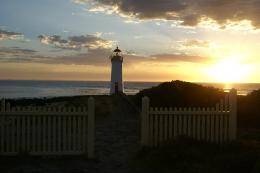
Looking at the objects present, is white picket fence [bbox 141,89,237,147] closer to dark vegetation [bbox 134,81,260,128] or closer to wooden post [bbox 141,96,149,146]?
wooden post [bbox 141,96,149,146]

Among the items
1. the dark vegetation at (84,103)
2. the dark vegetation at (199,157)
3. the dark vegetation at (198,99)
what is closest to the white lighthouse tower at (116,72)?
the dark vegetation at (84,103)

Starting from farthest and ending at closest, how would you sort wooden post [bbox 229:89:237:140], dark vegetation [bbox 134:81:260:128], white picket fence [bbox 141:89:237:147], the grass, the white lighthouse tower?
the white lighthouse tower < dark vegetation [bbox 134:81:260:128] < wooden post [bbox 229:89:237:140] < white picket fence [bbox 141:89:237:147] < the grass

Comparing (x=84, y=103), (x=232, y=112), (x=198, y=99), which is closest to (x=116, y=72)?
(x=84, y=103)

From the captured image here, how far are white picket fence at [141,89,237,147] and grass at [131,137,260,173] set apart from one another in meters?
0.52

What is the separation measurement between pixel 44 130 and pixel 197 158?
4.12 metres

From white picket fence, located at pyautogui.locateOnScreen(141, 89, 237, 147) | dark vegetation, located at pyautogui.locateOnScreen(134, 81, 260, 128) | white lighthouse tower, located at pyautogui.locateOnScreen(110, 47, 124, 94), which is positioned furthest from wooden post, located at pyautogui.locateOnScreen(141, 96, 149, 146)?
white lighthouse tower, located at pyautogui.locateOnScreen(110, 47, 124, 94)

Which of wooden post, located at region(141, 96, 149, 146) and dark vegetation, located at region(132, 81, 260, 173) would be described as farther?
wooden post, located at region(141, 96, 149, 146)

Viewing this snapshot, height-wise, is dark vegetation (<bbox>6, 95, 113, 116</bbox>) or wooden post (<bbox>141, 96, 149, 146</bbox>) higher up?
wooden post (<bbox>141, 96, 149, 146</bbox>)

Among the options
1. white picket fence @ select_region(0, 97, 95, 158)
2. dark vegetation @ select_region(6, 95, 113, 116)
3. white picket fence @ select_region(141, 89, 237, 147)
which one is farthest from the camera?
dark vegetation @ select_region(6, 95, 113, 116)

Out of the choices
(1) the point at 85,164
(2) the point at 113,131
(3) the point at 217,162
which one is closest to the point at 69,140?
(1) the point at 85,164

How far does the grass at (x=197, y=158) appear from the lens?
9461 mm

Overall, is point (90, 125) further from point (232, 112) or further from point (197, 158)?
point (232, 112)

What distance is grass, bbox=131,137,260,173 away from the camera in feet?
31.0

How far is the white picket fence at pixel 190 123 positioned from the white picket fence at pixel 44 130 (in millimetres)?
1641
